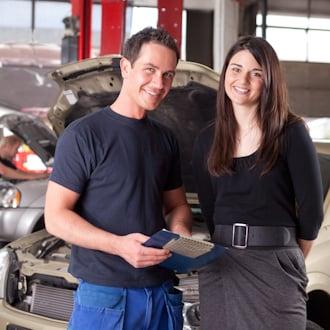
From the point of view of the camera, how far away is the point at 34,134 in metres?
4.62

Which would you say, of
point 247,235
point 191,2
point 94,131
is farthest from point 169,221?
point 191,2

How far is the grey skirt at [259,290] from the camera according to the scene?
1743 mm

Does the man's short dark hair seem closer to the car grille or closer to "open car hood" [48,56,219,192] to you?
"open car hood" [48,56,219,192]

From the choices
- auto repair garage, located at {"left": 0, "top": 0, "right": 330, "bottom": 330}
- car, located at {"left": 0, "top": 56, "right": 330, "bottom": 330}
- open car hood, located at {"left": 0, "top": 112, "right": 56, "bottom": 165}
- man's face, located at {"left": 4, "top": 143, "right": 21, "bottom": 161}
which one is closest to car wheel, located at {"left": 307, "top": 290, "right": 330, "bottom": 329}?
car, located at {"left": 0, "top": 56, "right": 330, "bottom": 330}

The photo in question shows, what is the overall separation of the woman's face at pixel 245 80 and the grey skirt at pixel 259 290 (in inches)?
17.2

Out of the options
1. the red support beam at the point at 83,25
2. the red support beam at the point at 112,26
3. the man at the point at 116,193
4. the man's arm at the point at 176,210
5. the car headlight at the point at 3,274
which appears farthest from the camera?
the red support beam at the point at 112,26

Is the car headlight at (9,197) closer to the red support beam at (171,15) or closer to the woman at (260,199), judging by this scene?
the woman at (260,199)

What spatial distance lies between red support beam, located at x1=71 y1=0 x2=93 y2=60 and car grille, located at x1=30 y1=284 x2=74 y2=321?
426 centimetres

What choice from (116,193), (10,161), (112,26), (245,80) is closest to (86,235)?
(116,193)

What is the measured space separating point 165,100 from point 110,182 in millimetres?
1257

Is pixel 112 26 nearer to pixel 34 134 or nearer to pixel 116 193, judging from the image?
pixel 34 134

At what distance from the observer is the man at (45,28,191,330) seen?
5.42 ft

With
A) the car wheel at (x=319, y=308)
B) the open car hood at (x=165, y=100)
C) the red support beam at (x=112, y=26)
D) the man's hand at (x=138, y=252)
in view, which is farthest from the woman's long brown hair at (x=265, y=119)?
the red support beam at (x=112, y=26)

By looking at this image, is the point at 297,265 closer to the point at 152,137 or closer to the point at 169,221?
the point at 169,221
